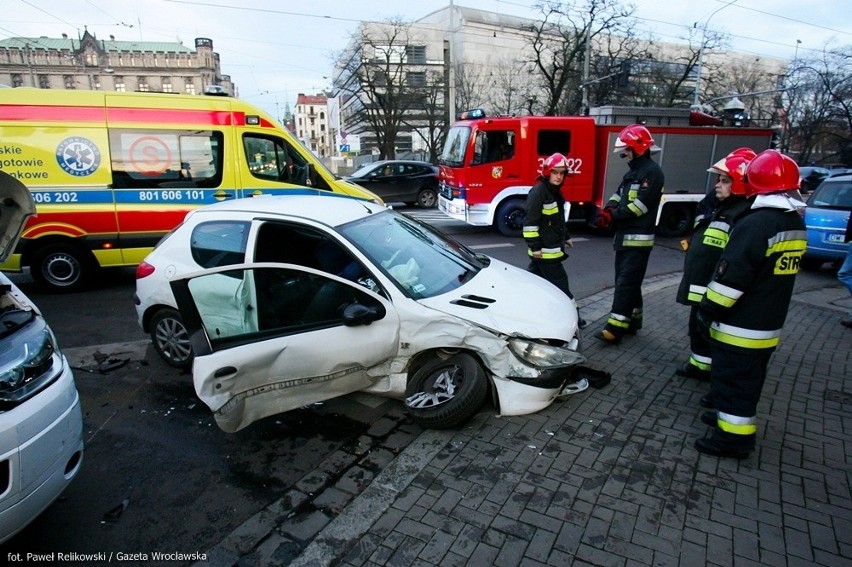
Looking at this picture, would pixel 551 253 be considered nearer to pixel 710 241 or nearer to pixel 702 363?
pixel 710 241

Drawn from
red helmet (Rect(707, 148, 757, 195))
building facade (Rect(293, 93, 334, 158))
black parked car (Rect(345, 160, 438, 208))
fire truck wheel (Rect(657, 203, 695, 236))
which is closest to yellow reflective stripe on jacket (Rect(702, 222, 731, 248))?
red helmet (Rect(707, 148, 757, 195))

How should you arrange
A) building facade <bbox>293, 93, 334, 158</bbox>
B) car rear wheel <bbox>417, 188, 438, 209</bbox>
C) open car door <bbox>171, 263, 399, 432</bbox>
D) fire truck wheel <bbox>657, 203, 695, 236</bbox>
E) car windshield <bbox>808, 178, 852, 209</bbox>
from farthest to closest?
1. building facade <bbox>293, 93, 334, 158</bbox>
2. car rear wheel <bbox>417, 188, 438, 209</bbox>
3. fire truck wheel <bbox>657, 203, 695, 236</bbox>
4. car windshield <bbox>808, 178, 852, 209</bbox>
5. open car door <bbox>171, 263, 399, 432</bbox>

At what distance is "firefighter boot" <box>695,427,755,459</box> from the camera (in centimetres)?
320

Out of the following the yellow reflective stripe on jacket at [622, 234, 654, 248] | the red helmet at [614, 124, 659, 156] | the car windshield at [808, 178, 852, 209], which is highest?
the red helmet at [614, 124, 659, 156]

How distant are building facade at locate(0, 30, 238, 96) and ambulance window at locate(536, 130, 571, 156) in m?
77.3

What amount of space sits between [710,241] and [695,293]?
43 cm

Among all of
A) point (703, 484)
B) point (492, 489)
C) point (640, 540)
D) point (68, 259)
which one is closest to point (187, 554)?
point (492, 489)

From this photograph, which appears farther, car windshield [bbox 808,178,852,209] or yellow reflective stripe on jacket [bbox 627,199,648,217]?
car windshield [bbox 808,178,852,209]

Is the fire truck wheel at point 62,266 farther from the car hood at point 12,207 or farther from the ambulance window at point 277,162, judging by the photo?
the car hood at point 12,207

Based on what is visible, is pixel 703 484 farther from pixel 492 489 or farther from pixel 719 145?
pixel 719 145

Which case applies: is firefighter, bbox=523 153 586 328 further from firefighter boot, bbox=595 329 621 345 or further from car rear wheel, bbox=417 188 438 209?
car rear wheel, bbox=417 188 438 209

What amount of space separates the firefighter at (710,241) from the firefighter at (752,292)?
818 millimetres

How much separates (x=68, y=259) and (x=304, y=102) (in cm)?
12926

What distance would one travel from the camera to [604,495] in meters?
2.91
